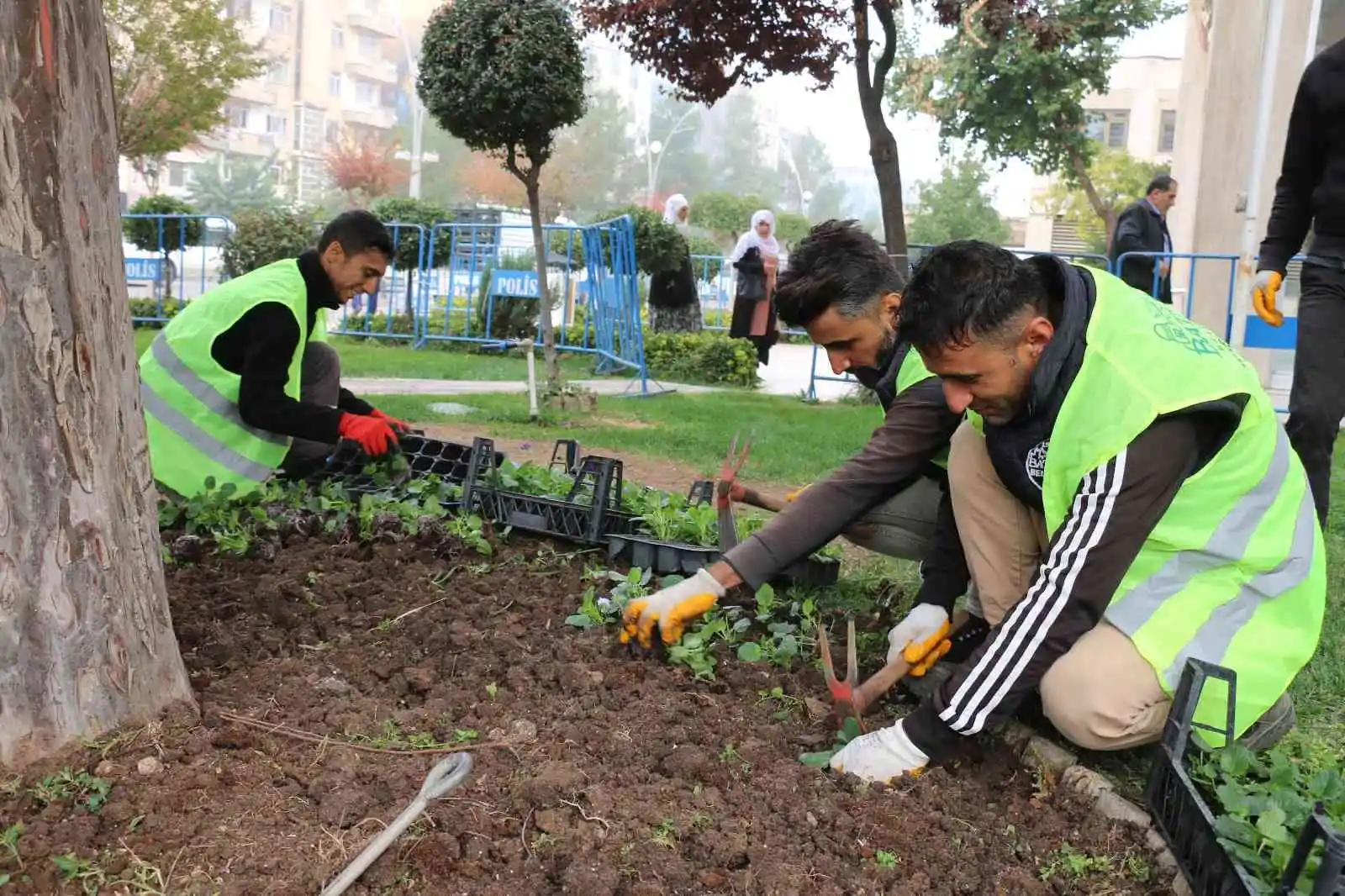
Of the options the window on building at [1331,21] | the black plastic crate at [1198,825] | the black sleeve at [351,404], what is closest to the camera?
the black plastic crate at [1198,825]

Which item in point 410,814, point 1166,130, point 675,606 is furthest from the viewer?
point 1166,130

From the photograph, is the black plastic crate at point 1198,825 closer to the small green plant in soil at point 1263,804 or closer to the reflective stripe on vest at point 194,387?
the small green plant in soil at point 1263,804

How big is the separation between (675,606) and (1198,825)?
108 centimetres

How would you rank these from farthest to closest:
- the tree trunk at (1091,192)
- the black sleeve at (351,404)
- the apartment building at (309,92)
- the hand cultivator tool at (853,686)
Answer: the apartment building at (309,92)
the tree trunk at (1091,192)
the black sleeve at (351,404)
the hand cultivator tool at (853,686)

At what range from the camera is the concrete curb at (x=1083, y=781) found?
1.86m

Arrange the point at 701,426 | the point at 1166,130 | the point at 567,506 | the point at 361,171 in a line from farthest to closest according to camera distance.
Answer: the point at 1166,130 < the point at 361,171 < the point at 701,426 < the point at 567,506

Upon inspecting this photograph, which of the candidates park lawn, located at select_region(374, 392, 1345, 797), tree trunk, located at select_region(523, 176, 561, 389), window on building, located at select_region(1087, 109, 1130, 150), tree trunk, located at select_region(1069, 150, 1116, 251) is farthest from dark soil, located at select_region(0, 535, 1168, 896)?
window on building, located at select_region(1087, 109, 1130, 150)

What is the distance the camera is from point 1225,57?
40.5ft

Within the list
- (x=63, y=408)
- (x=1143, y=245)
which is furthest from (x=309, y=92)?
(x=63, y=408)

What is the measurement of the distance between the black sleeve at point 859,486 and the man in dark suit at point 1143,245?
593cm

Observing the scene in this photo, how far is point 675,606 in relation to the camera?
7.98ft

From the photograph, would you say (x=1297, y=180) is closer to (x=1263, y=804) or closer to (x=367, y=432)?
(x=1263, y=804)

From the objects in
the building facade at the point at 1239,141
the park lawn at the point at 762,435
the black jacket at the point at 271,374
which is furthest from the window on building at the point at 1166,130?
the black jacket at the point at 271,374

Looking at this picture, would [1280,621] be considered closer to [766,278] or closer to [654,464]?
[654,464]
